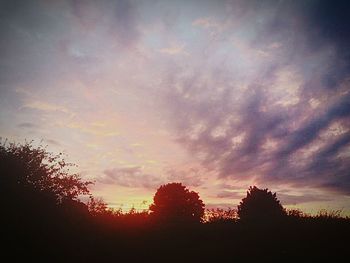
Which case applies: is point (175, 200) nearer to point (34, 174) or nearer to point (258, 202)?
point (258, 202)

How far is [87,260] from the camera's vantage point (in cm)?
1240

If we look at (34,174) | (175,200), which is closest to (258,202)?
(175,200)

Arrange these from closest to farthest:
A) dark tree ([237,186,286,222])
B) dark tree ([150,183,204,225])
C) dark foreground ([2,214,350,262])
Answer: dark foreground ([2,214,350,262])
dark tree ([237,186,286,222])
dark tree ([150,183,204,225])

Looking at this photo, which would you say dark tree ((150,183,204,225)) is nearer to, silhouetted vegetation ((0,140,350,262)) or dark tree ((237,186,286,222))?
dark tree ((237,186,286,222))

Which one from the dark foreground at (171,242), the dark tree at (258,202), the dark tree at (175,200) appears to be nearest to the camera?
the dark foreground at (171,242)

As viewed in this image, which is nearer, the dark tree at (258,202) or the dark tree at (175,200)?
the dark tree at (258,202)

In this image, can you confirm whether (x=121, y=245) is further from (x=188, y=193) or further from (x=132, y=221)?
(x=188, y=193)

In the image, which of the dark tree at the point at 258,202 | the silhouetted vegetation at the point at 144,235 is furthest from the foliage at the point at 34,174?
the dark tree at the point at 258,202

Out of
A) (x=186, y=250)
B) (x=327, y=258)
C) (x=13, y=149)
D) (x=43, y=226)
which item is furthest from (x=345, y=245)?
(x=13, y=149)

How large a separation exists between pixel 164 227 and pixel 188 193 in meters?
52.7

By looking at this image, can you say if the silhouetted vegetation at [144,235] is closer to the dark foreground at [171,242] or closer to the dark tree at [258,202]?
the dark foreground at [171,242]

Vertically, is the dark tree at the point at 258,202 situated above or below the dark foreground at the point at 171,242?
above

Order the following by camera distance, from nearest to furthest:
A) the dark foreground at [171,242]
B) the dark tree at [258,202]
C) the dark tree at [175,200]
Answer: the dark foreground at [171,242] < the dark tree at [258,202] < the dark tree at [175,200]

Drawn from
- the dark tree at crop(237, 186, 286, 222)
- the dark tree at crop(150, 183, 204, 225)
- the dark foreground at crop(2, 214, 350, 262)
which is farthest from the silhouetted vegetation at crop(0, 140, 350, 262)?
the dark tree at crop(150, 183, 204, 225)
